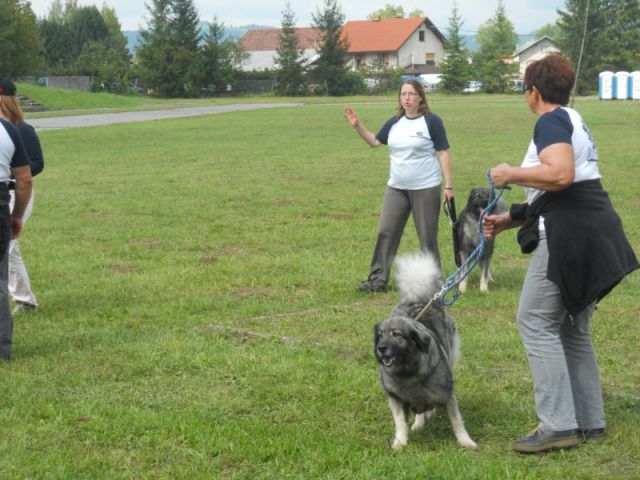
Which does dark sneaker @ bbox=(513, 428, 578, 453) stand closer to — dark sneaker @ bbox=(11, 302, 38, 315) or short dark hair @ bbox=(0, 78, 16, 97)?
short dark hair @ bbox=(0, 78, 16, 97)

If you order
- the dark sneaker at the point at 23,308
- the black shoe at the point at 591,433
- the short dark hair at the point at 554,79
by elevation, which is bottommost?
the dark sneaker at the point at 23,308

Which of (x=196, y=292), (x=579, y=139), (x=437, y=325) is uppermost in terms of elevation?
(x=579, y=139)

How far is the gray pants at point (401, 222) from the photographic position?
30.1 feet

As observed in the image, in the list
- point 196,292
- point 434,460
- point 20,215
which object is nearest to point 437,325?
point 434,460

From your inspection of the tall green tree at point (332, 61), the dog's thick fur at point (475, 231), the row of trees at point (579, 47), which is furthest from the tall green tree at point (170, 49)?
the dog's thick fur at point (475, 231)

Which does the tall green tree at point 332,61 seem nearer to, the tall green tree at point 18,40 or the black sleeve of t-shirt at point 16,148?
the tall green tree at point 18,40

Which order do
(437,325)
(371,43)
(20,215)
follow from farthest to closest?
(371,43), (20,215), (437,325)

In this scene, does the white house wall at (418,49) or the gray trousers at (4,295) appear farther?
the white house wall at (418,49)

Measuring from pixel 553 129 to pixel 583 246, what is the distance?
649 millimetres

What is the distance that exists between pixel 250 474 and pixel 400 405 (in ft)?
3.24

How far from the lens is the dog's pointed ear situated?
507 cm

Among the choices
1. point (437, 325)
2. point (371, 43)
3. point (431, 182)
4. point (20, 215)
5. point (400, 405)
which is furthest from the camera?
point (371, 43)

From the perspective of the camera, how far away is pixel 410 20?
399 feet

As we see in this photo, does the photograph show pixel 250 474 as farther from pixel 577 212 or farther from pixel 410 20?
pixel 410 20
